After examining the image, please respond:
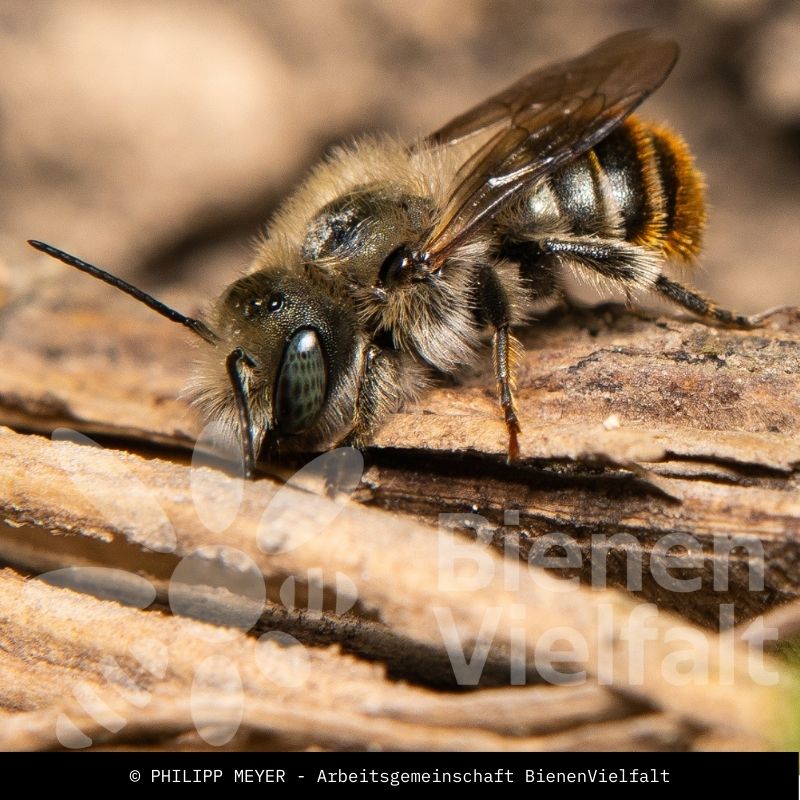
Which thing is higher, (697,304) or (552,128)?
(552,128)

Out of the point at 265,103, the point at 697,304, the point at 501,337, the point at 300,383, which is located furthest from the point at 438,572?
the point at 265,103

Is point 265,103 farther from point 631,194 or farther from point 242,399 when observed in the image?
point 242,399

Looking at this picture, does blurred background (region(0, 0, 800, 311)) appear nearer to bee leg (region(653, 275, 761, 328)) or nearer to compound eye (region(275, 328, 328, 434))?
bee leg (region(653, 275, 761, 328))

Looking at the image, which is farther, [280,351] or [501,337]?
[501,337]

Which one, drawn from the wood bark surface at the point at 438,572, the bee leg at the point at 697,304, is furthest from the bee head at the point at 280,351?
the bee leg at the point at 697,304

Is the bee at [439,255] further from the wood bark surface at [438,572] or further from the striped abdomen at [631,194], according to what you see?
the wood bark surface at [438,572]

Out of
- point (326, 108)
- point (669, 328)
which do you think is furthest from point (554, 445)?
point (326, 108)
